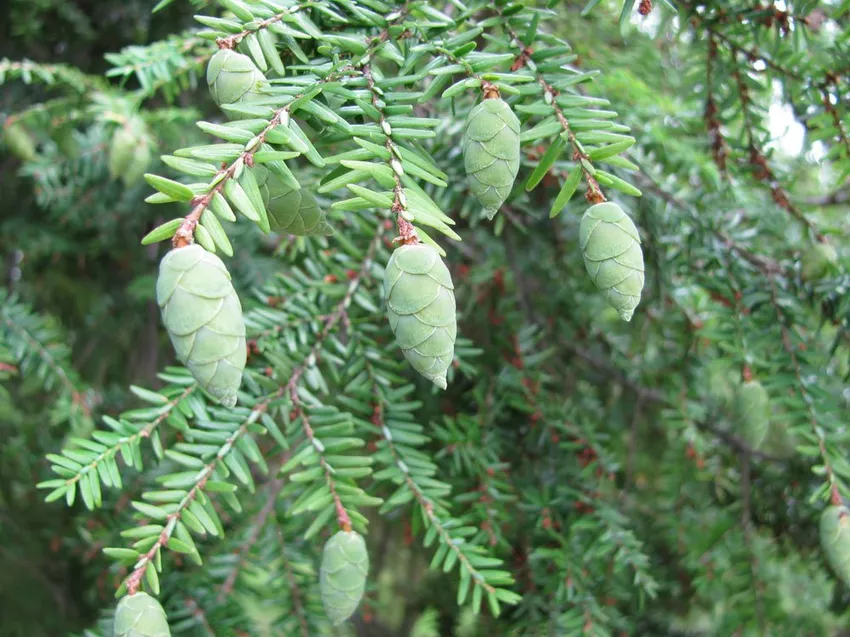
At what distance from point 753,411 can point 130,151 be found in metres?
1.14

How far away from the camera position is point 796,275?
3.60ft

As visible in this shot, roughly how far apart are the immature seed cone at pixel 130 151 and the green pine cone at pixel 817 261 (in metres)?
1.13

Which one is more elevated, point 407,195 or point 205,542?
point 407,195

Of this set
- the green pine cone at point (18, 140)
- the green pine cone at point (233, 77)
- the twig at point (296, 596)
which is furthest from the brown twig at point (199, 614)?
the green pine cone at point (18, 140)

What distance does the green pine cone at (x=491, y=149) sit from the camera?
600 millimetres

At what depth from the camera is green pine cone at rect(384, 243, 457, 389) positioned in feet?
1.82

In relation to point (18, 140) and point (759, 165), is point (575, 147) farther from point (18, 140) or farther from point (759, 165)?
point (18, 140)

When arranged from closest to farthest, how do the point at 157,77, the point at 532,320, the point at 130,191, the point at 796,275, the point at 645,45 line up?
the point at 796,275, the point at 157,77, the point at 532,320, the point at 130,191, the point at 645,45

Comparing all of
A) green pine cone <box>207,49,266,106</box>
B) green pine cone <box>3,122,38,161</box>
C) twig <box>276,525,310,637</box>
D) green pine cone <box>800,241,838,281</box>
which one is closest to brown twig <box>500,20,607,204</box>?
green pine cone <box>207,49,266,106</box>

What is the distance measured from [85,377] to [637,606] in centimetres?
151

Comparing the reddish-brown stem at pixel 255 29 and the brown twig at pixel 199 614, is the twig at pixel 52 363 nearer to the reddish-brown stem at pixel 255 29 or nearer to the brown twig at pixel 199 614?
the brown twig at pixel 199 614

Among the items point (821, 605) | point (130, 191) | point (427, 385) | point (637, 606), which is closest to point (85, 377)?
point (130, 191)

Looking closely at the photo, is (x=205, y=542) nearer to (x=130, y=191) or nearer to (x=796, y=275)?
(x=130, y=191)

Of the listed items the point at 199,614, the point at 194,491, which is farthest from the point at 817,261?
the point at 199,614
